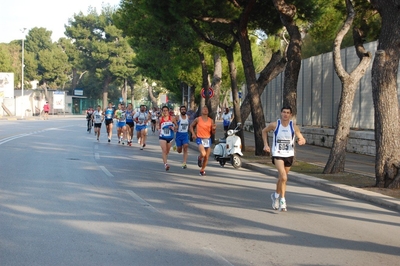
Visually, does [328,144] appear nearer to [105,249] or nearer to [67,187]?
[67,187]

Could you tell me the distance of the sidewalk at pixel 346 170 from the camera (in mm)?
11875

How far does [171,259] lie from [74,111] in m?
97.5

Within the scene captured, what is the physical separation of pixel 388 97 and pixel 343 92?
2652mm

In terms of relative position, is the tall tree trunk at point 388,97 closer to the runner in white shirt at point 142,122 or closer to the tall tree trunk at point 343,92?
the tall tree trunk at point 343,92

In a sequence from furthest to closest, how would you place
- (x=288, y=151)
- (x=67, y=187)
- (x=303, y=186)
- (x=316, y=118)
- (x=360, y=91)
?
(x=316, y=118) < (x=360, y=91) < (x=303, y=186) < (x=67, y=187) < (x=288, y=151)

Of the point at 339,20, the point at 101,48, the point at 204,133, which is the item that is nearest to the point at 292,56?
the point at 204,133

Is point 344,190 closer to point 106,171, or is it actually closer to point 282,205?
point 282,205

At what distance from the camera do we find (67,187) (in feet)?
41.5

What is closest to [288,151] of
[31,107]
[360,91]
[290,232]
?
[290,232]

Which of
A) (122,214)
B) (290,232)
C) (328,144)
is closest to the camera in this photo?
(290,232)

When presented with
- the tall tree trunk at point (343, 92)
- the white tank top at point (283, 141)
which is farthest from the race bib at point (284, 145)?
the tall tree trunk at point (343, 92)

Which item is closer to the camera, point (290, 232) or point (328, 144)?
point (290, 232)

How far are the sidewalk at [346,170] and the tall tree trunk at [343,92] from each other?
936mm

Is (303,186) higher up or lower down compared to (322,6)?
lower down
